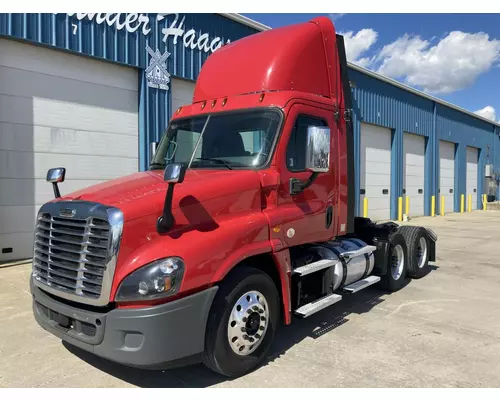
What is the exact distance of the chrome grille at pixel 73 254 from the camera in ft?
10.9

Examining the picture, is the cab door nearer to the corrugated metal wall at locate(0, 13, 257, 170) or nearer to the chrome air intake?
the chrome air intake

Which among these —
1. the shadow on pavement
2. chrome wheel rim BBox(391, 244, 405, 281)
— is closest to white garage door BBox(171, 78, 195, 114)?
chrome wheel rim BBox(391, 244, 405, 281)

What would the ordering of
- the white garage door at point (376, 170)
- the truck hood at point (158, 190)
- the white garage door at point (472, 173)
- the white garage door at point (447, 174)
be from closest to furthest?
the truck hood at point (158, 190) → the white garage door at point (376, 170) → the white garage door at point (447, 174) → the white garage door at point (472, 173)

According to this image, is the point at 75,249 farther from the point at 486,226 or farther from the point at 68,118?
the point at 486,226

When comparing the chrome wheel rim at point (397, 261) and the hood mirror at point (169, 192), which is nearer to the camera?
the hood mirror at point (169, 192)

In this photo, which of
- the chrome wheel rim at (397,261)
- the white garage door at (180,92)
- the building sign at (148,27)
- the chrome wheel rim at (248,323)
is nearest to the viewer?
the chrome wheel rim at (248,323)

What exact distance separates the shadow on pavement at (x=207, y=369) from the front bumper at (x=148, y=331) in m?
0.53

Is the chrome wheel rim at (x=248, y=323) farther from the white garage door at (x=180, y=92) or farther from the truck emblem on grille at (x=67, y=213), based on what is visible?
the white garage door at (x=180, y=92)

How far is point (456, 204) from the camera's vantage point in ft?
83.7

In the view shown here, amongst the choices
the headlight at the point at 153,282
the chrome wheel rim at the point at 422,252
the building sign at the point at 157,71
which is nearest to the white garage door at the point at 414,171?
the chrome wheel rim at the point at 422,252

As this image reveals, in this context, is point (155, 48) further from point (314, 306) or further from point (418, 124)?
point (418, 124)

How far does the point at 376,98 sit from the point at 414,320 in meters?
14.8

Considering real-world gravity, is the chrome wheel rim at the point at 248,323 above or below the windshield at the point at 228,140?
below
